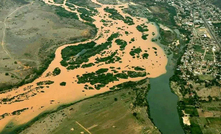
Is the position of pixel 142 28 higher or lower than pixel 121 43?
higher

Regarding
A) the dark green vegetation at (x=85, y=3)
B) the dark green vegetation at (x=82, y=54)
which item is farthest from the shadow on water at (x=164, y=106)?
the dark green vegetation at (x=85, y=3)

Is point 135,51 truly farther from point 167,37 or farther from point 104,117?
point 104,117

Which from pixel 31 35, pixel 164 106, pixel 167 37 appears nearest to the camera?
pixel 164 106

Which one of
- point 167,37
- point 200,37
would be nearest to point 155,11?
point 167,37

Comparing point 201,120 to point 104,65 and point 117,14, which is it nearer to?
point 104,65

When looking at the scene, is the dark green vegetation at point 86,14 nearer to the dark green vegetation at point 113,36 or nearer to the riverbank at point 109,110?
the dark green vegetation at point 113,36

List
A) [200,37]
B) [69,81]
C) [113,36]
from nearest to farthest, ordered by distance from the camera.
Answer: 1. [69,81]
2. [113,36]
3. [200,37]

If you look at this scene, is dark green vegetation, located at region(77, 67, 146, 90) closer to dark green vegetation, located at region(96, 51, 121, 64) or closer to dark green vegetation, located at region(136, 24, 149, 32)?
dark green vegetation, located at region(96, 51, 121, 64)
